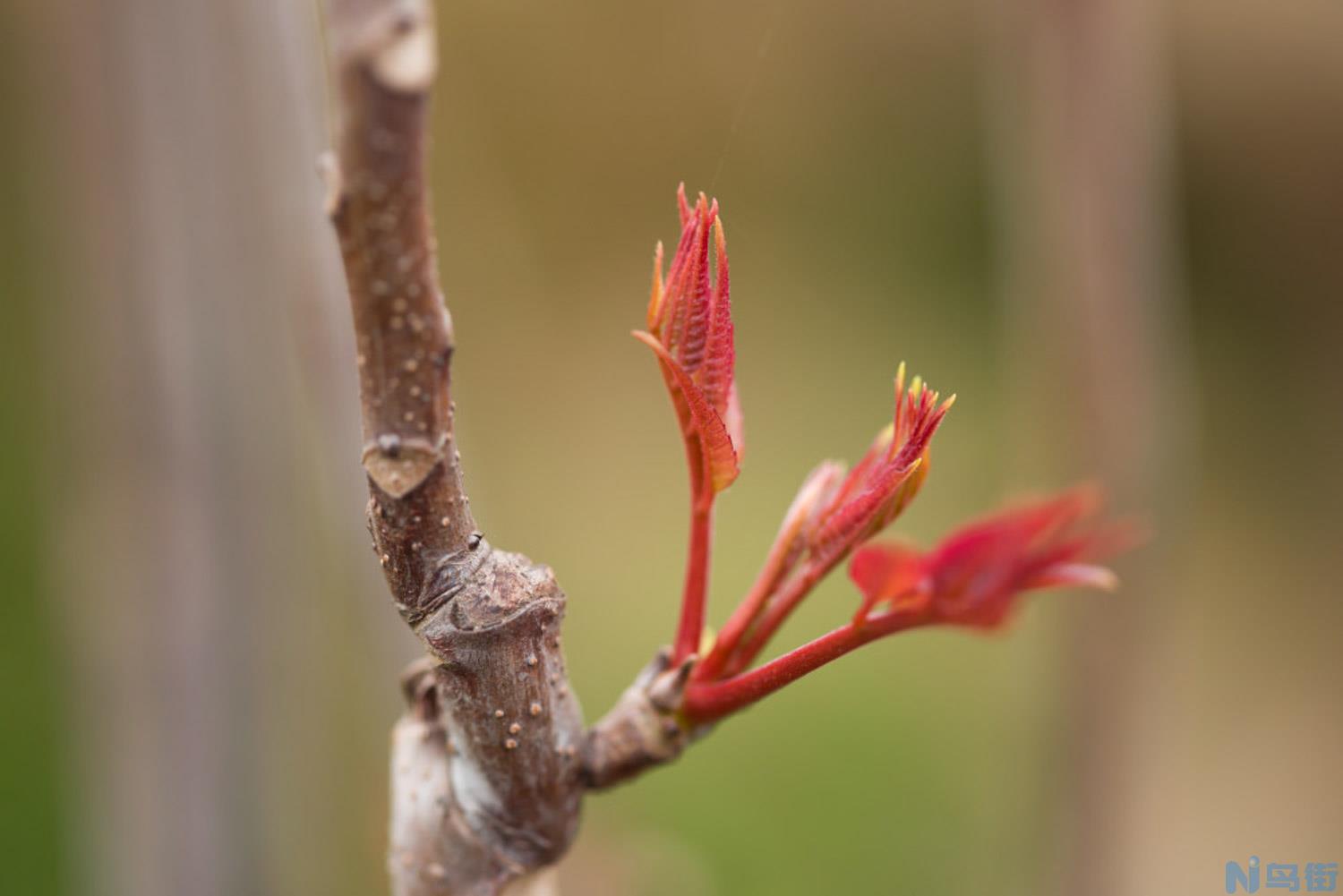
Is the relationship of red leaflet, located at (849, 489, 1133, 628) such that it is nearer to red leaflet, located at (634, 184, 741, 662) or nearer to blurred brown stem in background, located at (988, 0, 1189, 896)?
red leaflet, located at (634, 184, 741, 662)

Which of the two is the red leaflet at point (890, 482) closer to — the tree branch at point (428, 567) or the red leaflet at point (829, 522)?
the red leaflet at point (829, 522)

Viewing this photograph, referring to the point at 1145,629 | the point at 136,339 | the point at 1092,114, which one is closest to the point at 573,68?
the point at 136,339

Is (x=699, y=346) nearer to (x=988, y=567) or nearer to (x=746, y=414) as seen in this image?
(x=988, y=567)

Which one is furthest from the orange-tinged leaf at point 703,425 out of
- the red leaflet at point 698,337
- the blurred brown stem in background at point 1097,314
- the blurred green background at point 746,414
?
the blurred brown stem in background at point 1097,314

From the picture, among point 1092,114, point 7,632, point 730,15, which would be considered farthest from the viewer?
point 730,15

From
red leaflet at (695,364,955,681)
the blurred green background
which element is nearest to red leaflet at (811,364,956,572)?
red leaflet at (695,364,955,681)

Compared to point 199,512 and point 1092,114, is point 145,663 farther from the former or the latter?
point 1092,114
